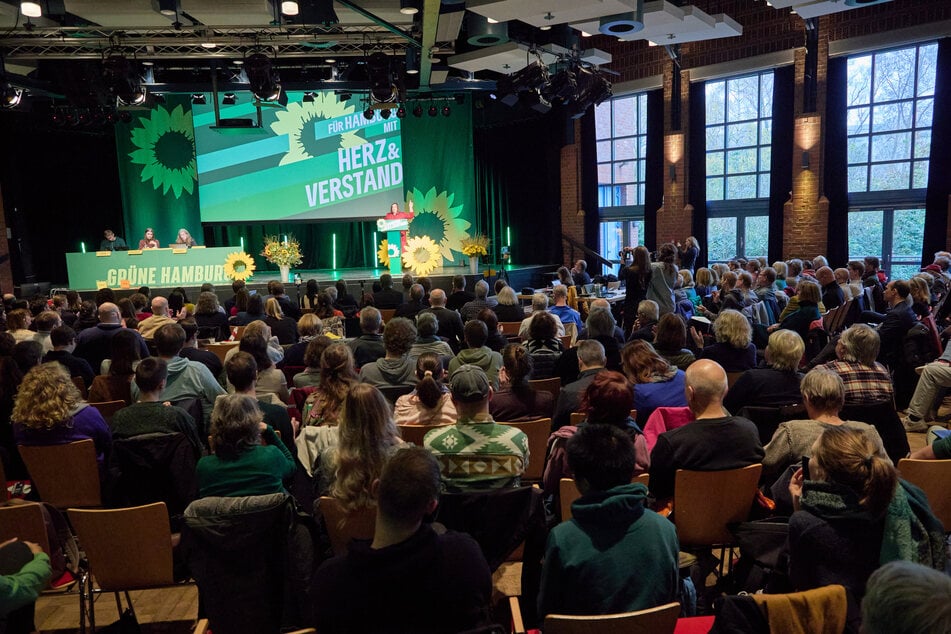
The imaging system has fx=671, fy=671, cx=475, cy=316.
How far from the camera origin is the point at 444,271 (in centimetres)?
1434

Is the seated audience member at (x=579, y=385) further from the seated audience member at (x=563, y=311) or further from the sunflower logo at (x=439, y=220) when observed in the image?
the sunflower logo at (x=439, y=220)

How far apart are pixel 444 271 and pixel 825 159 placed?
748cm

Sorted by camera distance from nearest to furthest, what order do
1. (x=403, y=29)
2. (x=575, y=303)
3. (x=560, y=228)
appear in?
1. (x=575, y=303)
2. (x=403, y=29)
3. (x=560, y=228)

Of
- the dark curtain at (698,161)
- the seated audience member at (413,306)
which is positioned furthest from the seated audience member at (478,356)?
the dark curtain at (698,161)

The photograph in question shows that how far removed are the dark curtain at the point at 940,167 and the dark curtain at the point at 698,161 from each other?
3796 millimetres

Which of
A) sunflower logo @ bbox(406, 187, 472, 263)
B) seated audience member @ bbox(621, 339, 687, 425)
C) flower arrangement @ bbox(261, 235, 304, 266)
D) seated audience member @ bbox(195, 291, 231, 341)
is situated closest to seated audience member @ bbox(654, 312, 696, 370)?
seated audience member @ bbox(621, 339, 687, 425)

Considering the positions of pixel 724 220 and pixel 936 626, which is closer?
pixel 936 626

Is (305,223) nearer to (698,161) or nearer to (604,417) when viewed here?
(698,161)

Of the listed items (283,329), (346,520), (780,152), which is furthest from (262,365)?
(780,152)

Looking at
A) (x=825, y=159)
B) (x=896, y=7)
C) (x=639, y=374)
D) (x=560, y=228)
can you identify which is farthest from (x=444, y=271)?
(x=639, y=374)

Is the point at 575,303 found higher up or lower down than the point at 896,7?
lower down

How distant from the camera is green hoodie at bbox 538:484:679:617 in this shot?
1.84 m

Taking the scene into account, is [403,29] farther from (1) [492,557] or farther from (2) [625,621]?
(2) [625,621]

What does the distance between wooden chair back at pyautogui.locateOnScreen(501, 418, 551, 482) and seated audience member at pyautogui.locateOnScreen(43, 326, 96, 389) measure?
338cm
